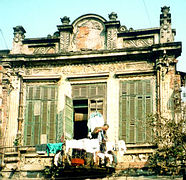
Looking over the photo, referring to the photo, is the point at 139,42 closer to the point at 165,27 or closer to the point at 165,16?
the point at 165,27

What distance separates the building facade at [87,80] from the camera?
17297 millimetres

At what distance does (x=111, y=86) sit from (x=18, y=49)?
407 centimetres

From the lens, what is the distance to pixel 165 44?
57.2 ft

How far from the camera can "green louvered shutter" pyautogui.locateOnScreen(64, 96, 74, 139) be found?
55.5 feet

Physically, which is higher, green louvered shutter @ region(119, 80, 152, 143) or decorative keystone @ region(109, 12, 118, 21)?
decorative keystone @ region(109, 12, 118, 21)

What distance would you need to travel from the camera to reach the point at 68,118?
1719cm

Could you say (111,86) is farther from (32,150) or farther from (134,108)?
(32,150)

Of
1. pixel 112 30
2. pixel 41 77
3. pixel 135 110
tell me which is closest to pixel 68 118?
pixel 41 77

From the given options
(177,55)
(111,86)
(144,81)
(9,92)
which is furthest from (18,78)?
(177,55)

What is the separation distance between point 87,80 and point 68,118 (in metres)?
1.77

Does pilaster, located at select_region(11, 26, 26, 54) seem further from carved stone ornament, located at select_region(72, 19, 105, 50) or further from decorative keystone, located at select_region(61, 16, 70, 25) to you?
carved stone ornament, located at select_region(72, 19, 105, 50)

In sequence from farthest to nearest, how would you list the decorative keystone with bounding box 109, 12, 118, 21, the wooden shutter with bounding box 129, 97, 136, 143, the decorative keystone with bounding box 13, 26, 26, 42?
the decorative keystone with bounding box 13, 26, 26, 42, the decorative keystone with bounding box 109, 12, 118, 21, the wooden shutter with bounding box 129, 97, 136, 143

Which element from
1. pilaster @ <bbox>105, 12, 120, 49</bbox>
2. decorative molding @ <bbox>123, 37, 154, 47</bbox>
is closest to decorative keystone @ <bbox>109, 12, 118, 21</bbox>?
pilaster @ <bbox>105, 12, 120, 49</bbox>

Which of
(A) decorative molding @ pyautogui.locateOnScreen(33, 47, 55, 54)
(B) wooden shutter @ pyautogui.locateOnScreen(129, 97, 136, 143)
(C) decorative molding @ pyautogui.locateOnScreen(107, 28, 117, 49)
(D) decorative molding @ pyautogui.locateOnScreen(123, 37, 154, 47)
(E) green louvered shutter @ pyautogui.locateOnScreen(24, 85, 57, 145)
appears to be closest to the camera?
(B) wooden shutter @ pyautogui.locateOnScreen(129, 97, 136, 143)
